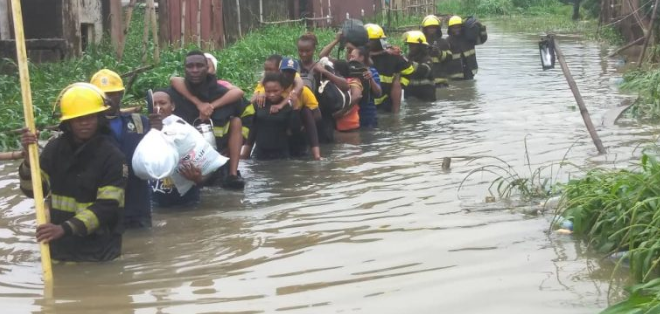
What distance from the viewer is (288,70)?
9664 mm

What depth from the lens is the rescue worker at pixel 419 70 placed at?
1445cm

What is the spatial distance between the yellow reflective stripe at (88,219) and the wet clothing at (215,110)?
9.39ft

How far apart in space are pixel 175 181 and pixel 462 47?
10672mm

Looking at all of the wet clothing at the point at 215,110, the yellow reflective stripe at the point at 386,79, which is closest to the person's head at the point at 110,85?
the wet clothing at the point at 215,110

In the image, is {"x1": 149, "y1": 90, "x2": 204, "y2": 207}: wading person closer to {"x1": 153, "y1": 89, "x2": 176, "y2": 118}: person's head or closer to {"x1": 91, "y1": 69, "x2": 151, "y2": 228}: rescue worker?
{"x1": 153, "y1": 89, "x2": 176, "y2": 118}: person's head

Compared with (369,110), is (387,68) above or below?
above

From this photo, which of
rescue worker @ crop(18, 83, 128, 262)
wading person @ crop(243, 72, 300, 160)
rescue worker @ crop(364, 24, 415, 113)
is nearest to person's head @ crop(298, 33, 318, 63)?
wading person @ crop(243, 72, 300, 160)

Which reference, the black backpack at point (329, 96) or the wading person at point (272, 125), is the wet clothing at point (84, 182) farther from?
the black backpack at point (329, 96)

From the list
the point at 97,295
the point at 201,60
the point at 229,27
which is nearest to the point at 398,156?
the point at 201,60

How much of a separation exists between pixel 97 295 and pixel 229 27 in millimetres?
16080

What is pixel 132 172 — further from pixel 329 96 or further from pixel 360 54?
pixel 360 54

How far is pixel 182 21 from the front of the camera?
57.5 ft

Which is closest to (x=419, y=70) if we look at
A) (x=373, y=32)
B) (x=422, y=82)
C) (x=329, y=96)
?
(x=422, y=82)

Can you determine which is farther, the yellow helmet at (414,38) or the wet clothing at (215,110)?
the yellow helmet at (414,38)
